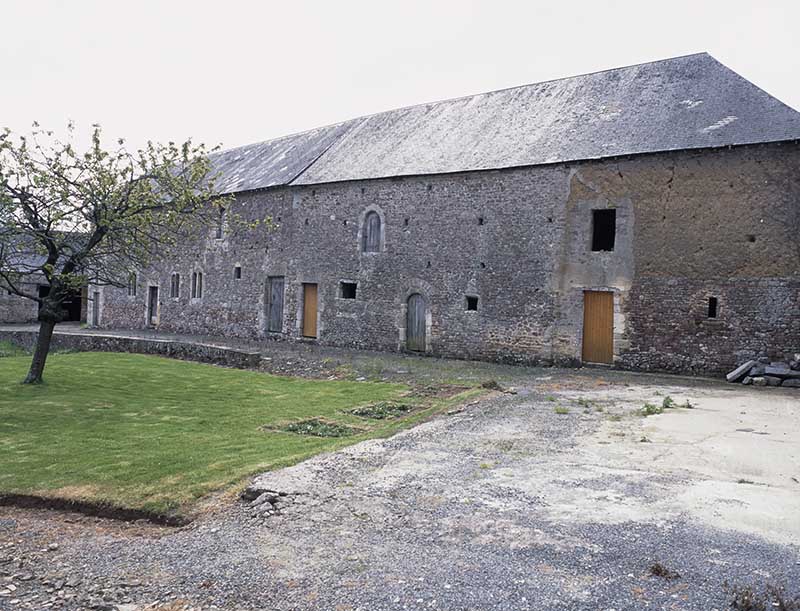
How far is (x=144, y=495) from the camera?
602 centimetres

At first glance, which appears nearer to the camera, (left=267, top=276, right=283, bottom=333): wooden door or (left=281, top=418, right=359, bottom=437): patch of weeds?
(left=281, top=418, right=359, bottom=437): patch of weeds

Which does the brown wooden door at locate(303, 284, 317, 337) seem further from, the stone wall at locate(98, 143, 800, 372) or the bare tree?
the bare tree

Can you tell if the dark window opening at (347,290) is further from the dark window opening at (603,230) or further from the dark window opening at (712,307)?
the dark window opening at (712,307)

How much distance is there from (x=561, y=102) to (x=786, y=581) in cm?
1679

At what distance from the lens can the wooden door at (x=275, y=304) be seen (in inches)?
923

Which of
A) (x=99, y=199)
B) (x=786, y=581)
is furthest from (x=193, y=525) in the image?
(x=99, y=199)

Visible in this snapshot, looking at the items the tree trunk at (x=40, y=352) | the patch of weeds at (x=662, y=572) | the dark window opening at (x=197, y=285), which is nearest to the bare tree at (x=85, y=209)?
the tree trunk at (x=40, y=352)

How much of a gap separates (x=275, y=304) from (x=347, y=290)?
3.75 metres

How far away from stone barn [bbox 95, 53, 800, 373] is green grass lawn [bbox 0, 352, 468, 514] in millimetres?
3406

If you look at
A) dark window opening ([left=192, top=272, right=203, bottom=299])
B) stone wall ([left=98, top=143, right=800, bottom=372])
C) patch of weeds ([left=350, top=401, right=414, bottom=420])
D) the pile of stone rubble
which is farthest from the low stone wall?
the pile of stone rubble

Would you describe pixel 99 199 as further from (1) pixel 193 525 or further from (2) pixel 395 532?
(2) pixel 395 532

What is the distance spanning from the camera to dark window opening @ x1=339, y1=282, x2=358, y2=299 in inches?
832

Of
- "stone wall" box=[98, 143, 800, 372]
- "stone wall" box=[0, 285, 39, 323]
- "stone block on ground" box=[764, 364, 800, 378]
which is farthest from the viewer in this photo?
"stone wall" box=[0, 285, 39, 323]

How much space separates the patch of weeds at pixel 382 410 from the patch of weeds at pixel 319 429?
73cm
